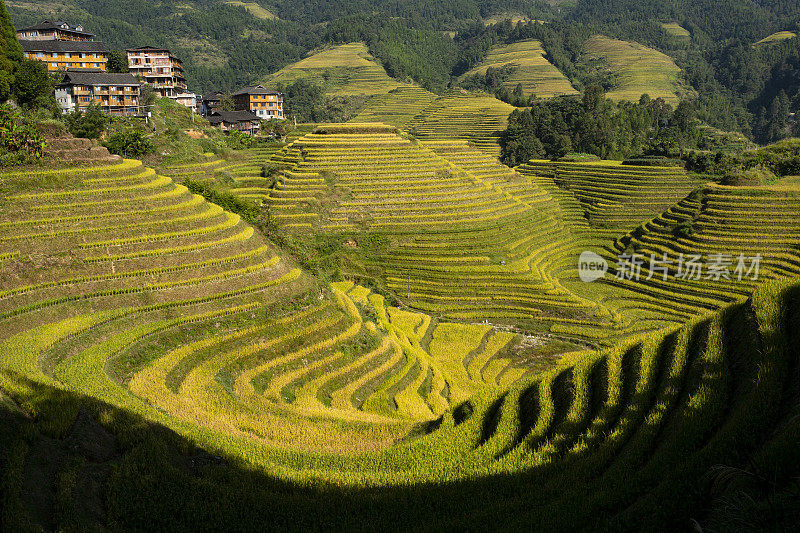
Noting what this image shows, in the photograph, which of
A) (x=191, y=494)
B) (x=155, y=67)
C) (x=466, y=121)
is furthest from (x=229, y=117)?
(x=191, y=494)

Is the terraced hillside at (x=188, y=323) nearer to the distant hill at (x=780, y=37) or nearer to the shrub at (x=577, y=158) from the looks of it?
the shrub at (x=577, y=158)

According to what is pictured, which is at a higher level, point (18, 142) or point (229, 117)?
point (229, 117)

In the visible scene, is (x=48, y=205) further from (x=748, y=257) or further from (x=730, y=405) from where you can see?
(x=748, y=257)

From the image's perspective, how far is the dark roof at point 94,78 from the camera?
52.7 m

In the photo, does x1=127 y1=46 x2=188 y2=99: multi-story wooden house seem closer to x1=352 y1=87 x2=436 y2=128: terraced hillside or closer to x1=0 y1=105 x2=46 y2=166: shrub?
x1=352 y1=87 x2=436 y2=128: terraced hillside

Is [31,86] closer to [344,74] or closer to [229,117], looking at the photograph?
[229,117]

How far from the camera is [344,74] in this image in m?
148

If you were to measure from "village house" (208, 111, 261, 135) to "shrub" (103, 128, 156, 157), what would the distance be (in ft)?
96.4

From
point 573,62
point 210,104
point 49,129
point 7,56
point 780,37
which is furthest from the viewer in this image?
point 780,37

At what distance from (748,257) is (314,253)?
3478cm

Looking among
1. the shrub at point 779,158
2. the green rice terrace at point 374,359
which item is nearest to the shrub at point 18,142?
the green rice terrace at point 374,359

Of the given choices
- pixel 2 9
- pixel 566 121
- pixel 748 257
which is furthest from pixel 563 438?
pixel 566 121

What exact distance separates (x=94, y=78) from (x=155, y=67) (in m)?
15.6

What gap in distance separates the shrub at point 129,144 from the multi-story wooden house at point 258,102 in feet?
154
